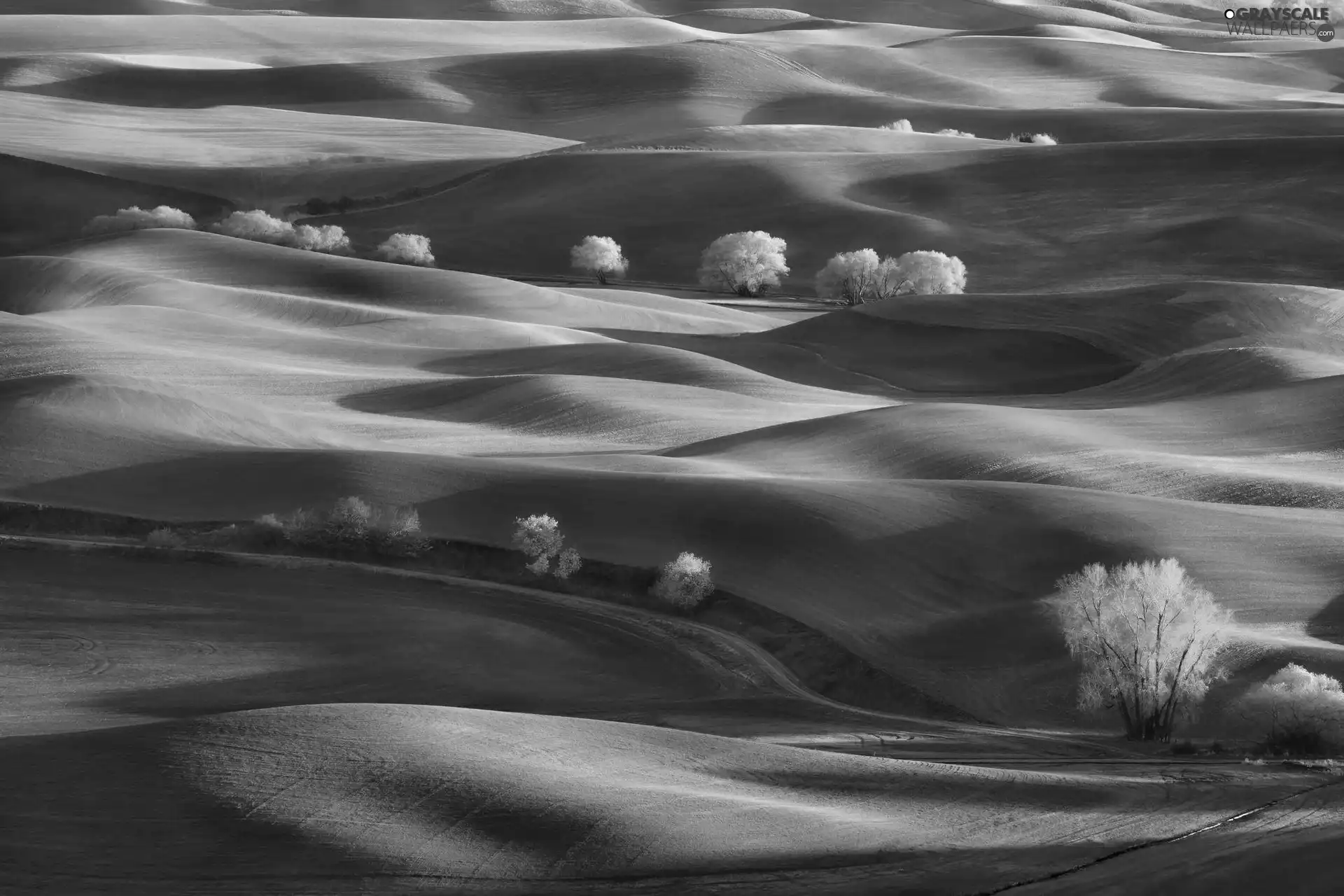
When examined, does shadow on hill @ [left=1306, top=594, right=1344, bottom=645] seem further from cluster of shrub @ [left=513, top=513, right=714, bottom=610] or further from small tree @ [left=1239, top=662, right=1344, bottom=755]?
cluster of shrub @ [left=513, top=513, right=714, bottom=610]

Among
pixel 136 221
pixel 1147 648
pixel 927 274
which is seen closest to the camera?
pixel 1147 648

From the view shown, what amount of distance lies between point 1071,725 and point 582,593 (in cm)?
922

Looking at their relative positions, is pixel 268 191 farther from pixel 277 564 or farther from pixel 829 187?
pixel 277 564

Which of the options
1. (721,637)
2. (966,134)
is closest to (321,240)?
(966,134)

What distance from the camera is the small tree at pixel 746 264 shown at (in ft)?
248

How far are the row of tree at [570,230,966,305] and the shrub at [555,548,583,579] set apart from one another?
1518 inches

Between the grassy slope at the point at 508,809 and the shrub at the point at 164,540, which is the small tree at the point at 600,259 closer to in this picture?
the shrub at the point at 164,540

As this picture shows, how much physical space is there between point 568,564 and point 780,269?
4575 cm

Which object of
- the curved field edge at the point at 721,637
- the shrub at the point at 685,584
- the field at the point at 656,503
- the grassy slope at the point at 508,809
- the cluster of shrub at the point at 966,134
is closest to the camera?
the grassy slope at the point at 508,809

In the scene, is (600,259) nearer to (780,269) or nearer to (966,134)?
(780,269)

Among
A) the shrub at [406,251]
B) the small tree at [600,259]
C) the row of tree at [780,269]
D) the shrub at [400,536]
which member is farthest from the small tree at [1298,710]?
the shrub at [406,251]

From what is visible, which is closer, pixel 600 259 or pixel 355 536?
pixel 355 536

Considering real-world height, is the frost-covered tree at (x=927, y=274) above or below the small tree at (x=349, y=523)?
above

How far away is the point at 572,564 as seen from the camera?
32.1 meters
